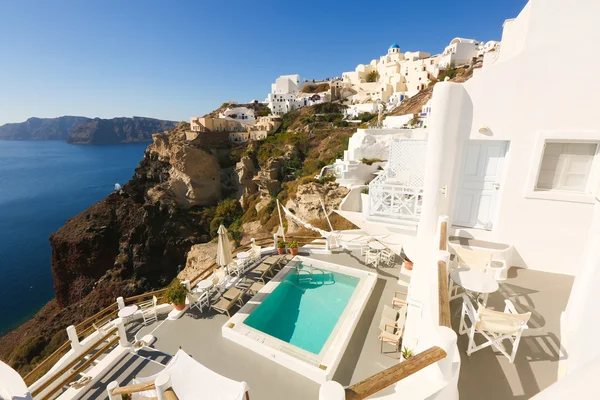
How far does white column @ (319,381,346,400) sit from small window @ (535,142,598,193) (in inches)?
249

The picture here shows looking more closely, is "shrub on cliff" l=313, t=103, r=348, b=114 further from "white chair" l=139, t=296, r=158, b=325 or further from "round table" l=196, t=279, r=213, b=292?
"white chair" l=139, t=296, r=158, b=325

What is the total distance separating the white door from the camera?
5.74 m

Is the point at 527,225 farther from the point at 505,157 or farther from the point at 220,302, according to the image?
the point at 220,302

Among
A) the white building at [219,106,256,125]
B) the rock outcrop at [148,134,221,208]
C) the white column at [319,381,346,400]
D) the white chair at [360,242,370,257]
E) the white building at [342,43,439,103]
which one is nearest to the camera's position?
the white column at [319,381,346,400]

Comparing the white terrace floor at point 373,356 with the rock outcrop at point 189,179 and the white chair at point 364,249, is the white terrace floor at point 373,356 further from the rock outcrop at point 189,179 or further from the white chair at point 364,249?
the rock outcrop at point 189,179

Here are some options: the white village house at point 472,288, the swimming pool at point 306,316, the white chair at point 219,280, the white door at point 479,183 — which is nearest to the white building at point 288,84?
the white chair at point 219,280

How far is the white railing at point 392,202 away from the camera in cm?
610

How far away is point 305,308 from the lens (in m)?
7.39

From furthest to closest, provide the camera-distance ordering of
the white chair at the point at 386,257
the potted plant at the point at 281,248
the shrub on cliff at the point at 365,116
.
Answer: the shrub on cliff at the point at 365,116
the potted plant at the point at 281,248
the white chair at the point at 386,257

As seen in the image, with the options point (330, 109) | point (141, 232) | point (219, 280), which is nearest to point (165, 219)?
point (141, 232)

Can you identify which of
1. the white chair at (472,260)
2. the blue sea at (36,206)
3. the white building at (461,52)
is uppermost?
the white building at (461,52)

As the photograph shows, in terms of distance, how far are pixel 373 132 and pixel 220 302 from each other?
688 inches

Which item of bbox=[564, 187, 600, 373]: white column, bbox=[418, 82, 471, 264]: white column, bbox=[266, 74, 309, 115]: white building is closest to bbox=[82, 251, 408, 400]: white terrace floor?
bbox=[418, 82, 471, 264]: white column

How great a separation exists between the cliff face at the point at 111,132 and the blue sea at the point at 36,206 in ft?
146
